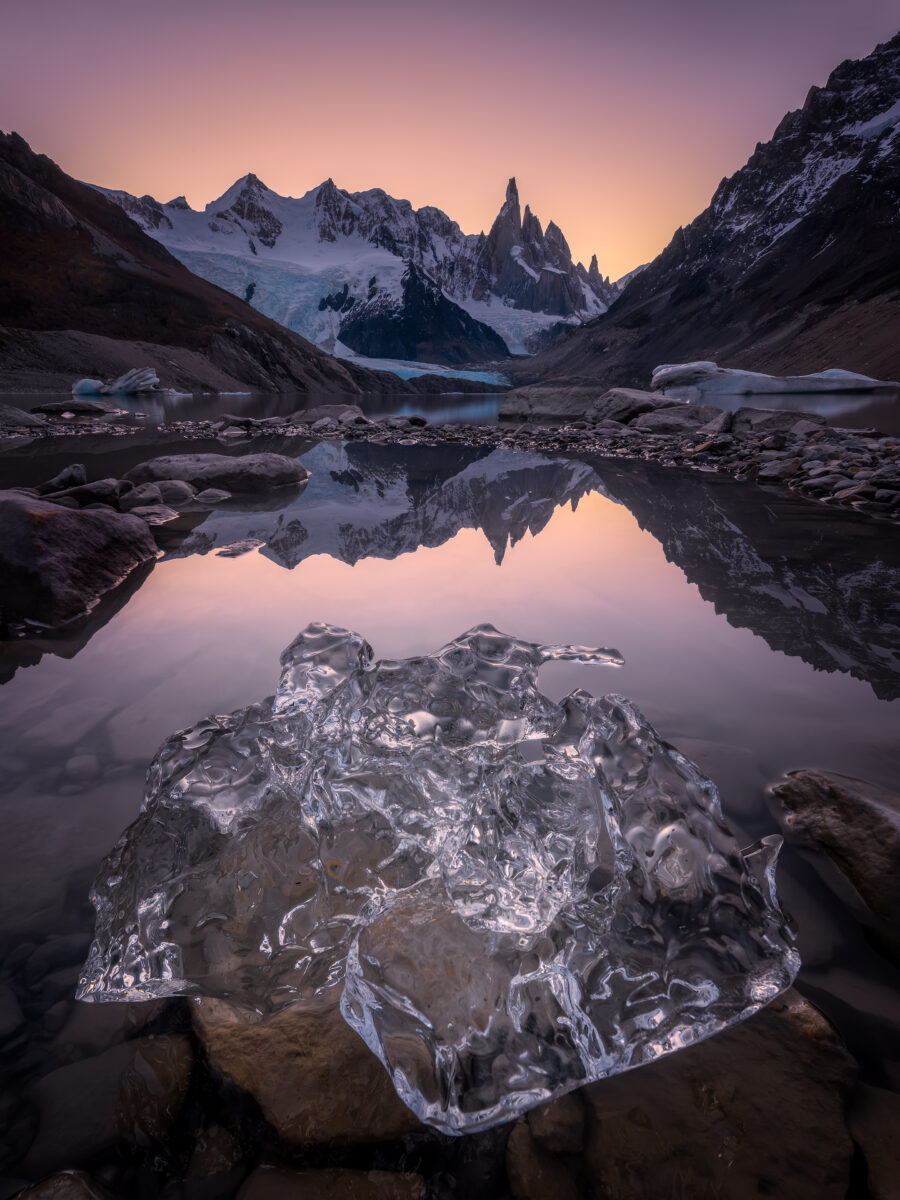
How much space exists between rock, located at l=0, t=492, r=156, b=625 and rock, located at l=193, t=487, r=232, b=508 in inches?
98.3

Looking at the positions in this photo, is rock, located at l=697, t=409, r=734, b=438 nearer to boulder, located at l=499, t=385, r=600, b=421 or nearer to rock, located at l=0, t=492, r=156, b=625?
boulder, located at l=499, t=385, r=600, b=421

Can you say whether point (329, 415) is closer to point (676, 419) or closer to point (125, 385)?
point (676, 419)

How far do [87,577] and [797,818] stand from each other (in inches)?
147

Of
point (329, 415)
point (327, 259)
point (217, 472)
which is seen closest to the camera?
point (217, 472)

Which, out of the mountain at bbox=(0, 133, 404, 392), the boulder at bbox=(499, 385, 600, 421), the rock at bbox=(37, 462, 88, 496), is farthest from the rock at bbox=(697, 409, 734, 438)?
the mountain at bbox=(0, 133, 404, 392)

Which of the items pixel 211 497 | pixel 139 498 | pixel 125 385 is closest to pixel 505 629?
pixel 139 498

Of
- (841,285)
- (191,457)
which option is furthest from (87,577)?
(841,285)

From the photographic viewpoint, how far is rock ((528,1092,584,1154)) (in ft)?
3.26

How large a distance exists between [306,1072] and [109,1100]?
14.0 inches

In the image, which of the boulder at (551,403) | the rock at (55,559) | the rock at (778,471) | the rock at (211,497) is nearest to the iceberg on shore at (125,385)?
the boulder at (551,403)

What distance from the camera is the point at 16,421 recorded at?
14859 millimetres

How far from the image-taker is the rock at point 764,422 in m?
13.8

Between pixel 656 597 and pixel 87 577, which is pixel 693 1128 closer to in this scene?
pixel 656 597

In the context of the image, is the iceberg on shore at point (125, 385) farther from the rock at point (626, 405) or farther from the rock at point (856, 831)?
the rock at point (856, 831)
